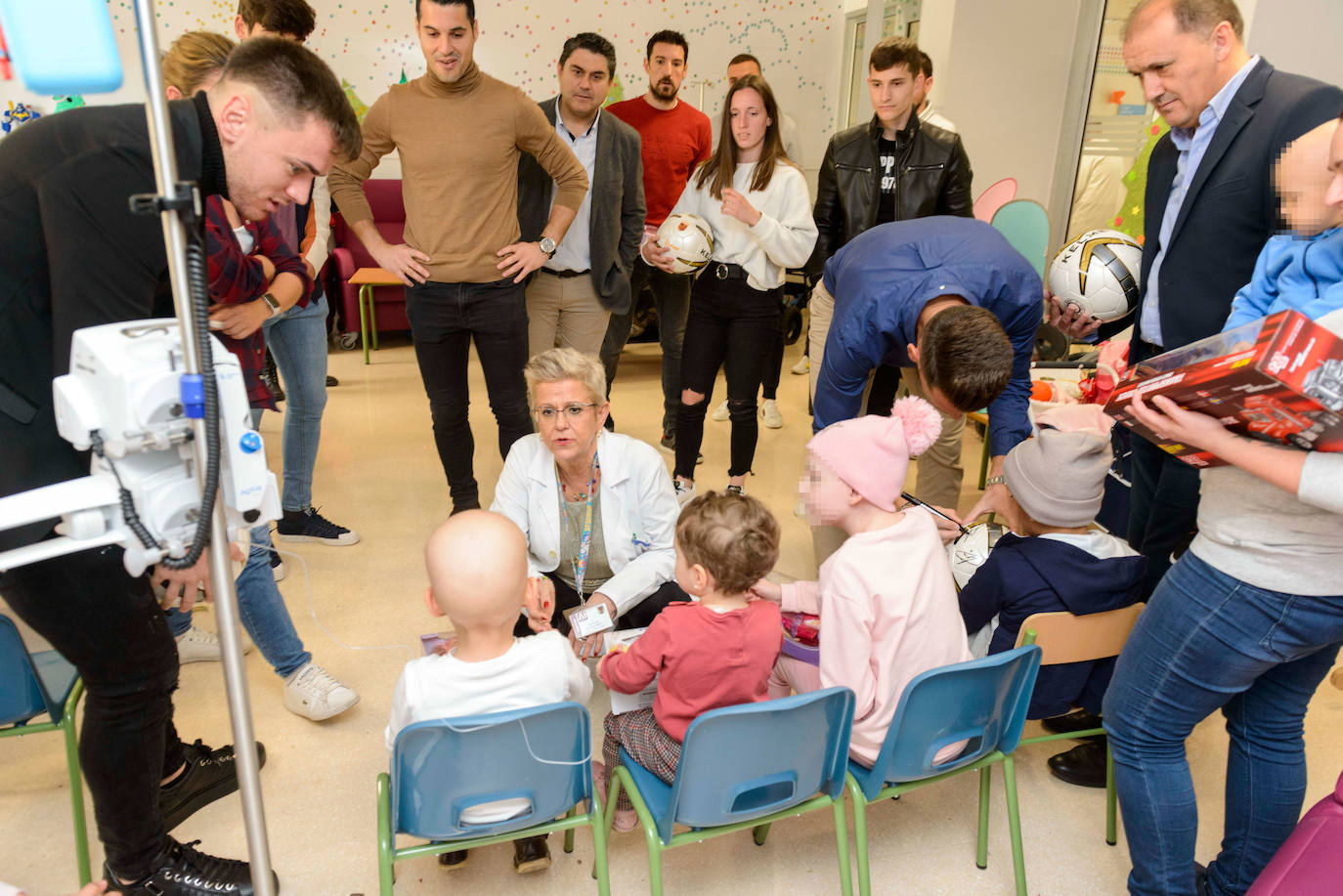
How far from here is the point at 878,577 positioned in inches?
64.2

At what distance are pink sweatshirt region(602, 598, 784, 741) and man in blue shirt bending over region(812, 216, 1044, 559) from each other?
68 cm

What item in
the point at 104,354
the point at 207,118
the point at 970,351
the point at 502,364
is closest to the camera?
the point at 104,354

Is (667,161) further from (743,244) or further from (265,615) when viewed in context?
(265,615)

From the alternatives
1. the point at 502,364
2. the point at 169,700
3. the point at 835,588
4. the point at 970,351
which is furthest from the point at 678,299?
the point at 169,700

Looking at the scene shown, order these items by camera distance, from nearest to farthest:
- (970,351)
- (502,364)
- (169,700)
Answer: (169,700) → (970,351) → (502,364)

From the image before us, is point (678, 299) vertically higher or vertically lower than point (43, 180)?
lower

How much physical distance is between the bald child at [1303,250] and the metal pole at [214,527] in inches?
55.1

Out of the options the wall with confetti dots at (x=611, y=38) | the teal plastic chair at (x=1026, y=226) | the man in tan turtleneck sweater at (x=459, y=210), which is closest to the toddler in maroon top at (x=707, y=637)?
the man in tan turtleneck sweater at (x=459, y=210)

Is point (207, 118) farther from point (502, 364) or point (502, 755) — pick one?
point (502, 364)

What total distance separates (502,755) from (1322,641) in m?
1.26

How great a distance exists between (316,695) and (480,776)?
1.02 metres

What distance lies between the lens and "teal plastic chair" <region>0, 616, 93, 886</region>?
1603 millimetres

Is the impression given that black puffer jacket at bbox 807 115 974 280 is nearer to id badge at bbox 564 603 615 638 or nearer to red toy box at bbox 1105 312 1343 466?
id badge at bbox 564 603 615 638

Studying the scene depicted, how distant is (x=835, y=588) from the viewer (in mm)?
1634
